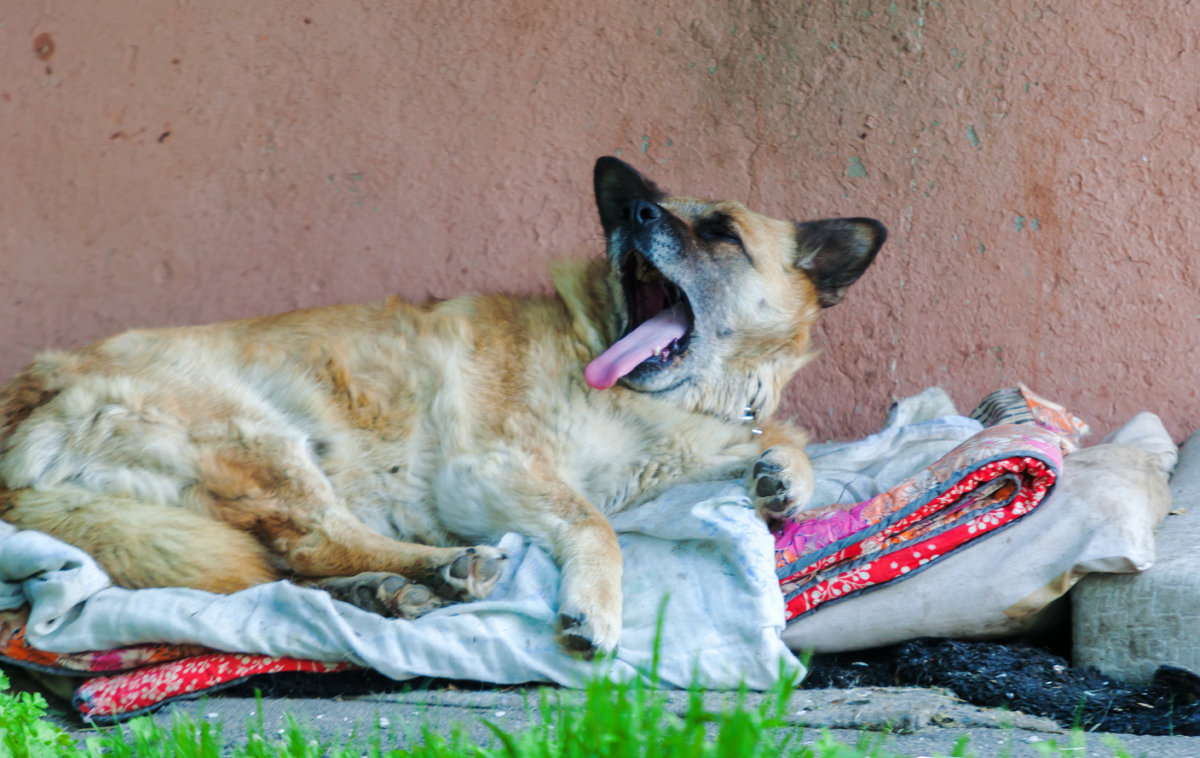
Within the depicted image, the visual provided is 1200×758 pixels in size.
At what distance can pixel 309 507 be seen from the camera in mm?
2771

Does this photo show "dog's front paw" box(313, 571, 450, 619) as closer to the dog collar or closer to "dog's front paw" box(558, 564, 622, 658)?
"dog's front paw" box(558, 564, 622, 658)

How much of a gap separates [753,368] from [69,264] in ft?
8.83

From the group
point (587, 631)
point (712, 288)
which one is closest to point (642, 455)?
point (712, 288)

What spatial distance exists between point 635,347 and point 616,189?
63 cm

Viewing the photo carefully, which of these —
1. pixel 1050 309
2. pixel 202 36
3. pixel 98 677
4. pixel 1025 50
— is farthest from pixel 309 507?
pixel 1025 50

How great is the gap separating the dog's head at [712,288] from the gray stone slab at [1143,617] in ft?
3.88

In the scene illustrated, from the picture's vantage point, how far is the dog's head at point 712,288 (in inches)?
123

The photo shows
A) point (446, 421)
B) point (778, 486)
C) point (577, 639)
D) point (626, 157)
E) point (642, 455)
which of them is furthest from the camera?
point (626, 157)

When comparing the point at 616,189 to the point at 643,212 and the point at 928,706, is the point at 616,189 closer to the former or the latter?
the point at 643,212

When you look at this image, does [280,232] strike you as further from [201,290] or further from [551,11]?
[551,11]

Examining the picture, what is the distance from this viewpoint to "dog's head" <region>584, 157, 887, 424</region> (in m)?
3.13

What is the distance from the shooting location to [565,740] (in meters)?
1.63

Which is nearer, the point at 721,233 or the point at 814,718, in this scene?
the point at 814,718

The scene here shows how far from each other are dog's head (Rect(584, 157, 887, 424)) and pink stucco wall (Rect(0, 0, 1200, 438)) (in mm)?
717
